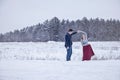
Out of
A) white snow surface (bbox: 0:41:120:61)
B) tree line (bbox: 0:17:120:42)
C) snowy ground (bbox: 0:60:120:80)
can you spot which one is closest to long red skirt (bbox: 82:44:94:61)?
white snow surface (bbox: 0:41:120:61)

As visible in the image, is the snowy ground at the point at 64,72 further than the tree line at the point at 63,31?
No

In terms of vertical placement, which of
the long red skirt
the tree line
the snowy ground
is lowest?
the snowy ground

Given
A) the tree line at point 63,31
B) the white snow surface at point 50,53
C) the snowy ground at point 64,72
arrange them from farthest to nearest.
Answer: the tree line at point 63,31, the white snow surface at point 50,53, the snowy ground at point 64,72

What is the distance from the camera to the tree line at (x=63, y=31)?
224 ft

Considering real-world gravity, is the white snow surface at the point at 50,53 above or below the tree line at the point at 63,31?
below

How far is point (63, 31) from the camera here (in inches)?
2872

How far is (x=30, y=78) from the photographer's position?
22.0 ft

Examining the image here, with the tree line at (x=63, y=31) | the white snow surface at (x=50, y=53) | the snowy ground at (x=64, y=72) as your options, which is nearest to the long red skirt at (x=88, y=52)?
the white snow surface at (x=50, y=53)

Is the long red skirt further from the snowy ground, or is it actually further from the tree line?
the tree line

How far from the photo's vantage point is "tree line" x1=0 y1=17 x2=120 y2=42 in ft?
224

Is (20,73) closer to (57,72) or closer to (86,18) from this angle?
(57,72)

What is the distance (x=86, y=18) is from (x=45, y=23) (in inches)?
752

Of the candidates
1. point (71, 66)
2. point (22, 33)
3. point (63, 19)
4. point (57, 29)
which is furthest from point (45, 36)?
point (71, 66)

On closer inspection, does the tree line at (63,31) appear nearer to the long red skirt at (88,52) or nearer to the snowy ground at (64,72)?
the long red skirt at (88,52)
